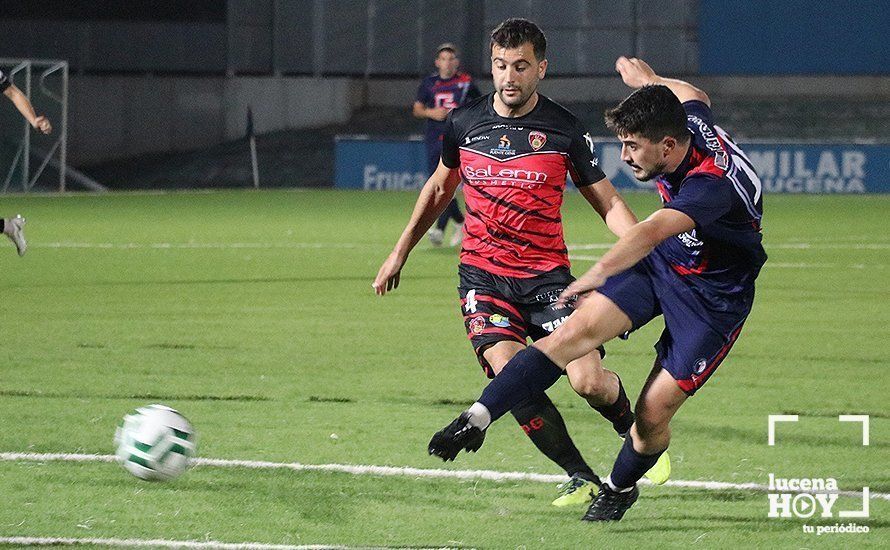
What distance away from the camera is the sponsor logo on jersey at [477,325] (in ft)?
21.6

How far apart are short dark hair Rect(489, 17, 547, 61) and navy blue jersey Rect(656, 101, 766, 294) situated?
86 cm

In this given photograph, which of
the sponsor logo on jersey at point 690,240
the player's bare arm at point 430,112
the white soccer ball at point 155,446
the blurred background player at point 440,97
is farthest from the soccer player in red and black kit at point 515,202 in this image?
the blurred background player at point 440,97

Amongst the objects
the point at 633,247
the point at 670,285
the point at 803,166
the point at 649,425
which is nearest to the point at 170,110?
the point at 803,166

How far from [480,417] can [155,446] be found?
139 centimetres

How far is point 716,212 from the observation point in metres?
5.62

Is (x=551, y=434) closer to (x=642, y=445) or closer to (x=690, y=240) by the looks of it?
(x=642, y=445)

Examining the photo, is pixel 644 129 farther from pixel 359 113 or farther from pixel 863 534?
pixel 359 113

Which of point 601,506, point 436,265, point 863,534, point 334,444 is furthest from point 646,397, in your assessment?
point 436,265

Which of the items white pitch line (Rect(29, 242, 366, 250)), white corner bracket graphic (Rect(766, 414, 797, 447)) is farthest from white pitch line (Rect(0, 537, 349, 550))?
white pitch line (Rect(29, 242, 366, 250))

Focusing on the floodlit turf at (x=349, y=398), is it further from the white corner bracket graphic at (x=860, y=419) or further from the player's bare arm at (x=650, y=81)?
the player's bare arm at (x=650, y=81)

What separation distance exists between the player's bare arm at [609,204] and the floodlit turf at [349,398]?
3.69 feet

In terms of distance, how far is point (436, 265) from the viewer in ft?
55.0

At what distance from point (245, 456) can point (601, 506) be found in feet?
6.09

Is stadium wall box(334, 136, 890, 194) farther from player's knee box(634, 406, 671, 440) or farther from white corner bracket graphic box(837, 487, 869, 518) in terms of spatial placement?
player's knee box(634, 406, 671, 440)
